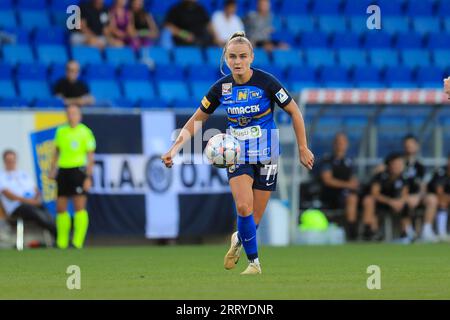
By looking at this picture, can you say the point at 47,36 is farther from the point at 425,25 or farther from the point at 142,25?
the point at 425,25

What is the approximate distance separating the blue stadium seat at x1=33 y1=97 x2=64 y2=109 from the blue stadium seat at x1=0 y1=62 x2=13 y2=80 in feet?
3.34

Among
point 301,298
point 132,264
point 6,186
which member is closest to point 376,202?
point 6,186

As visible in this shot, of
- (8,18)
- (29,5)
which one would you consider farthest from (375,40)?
(8,18)

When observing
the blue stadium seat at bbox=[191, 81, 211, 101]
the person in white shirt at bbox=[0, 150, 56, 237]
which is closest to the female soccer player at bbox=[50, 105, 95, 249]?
the person in white shirt at bbox=[0, 150, 56, 237]

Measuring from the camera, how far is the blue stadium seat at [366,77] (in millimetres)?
20266

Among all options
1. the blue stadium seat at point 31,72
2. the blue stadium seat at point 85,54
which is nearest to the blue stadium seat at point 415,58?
the blue stadium seat at point 85,54

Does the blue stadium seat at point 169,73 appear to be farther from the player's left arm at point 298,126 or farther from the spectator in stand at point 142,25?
the player's left arm at point 298,126

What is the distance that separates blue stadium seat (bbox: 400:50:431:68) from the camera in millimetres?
21373

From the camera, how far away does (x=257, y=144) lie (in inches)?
382

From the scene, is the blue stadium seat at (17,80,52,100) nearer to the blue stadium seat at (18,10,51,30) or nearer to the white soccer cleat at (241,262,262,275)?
the blue stadium seat at (18,10,51,30)

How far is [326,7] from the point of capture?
22062mm

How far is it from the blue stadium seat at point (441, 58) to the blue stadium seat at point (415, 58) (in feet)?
0.47

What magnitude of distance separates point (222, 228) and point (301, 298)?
31.9 feet

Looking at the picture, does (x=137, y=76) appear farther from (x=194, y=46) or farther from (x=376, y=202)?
(x=376, y=202)
